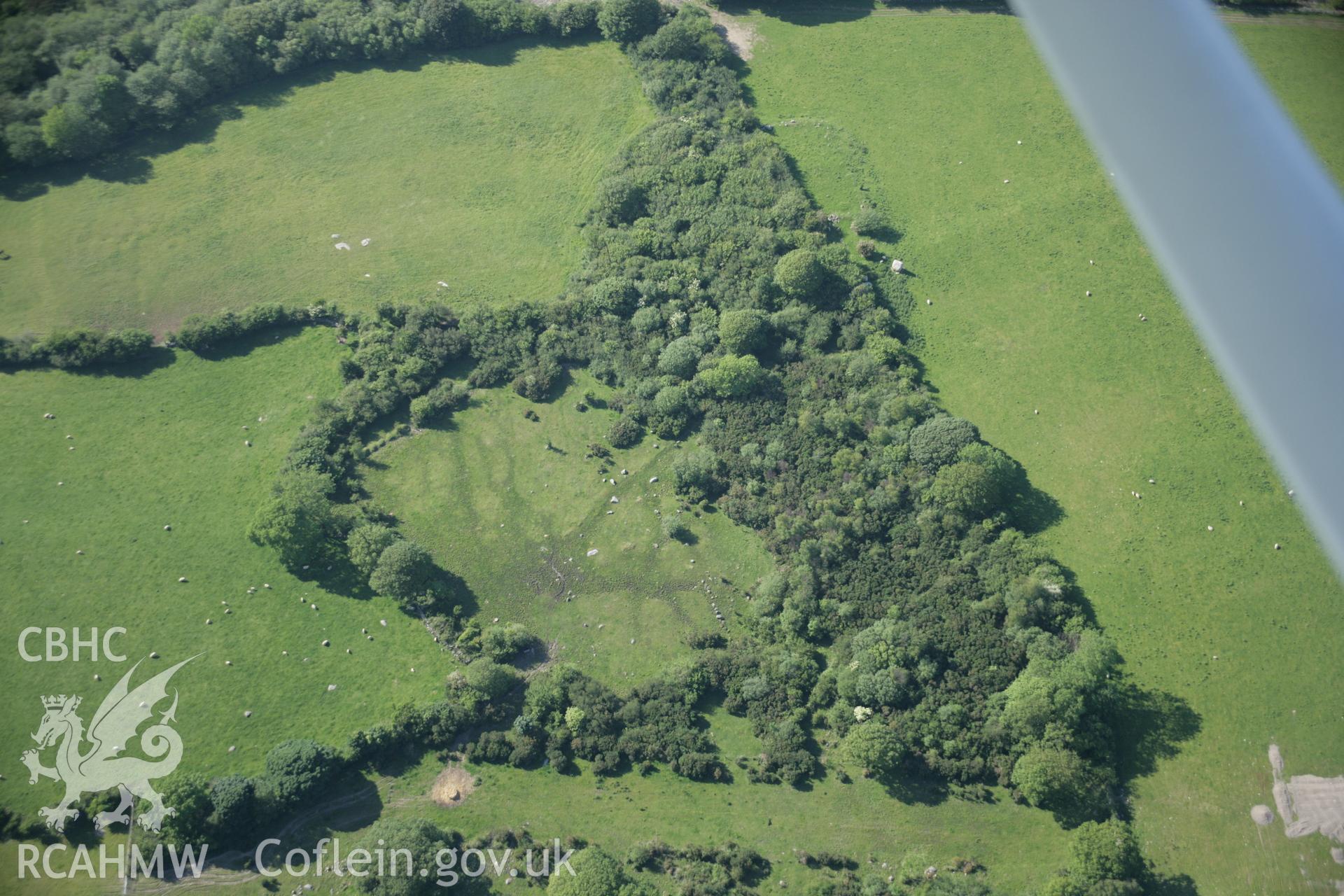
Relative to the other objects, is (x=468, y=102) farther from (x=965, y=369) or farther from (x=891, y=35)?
(x=965, y=369)

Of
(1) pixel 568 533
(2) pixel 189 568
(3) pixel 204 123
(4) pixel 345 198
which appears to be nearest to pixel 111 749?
(2) pixel 189 568

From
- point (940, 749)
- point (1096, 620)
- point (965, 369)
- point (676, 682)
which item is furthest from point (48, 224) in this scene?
point (1096, 620)

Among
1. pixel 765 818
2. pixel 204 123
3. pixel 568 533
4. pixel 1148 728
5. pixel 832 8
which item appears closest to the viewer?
pixel 765 818

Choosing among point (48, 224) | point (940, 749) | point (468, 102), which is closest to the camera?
point (940, 749)

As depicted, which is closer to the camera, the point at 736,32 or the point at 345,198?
the point at 345,198

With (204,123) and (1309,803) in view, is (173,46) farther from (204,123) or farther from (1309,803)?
(1309,803)
